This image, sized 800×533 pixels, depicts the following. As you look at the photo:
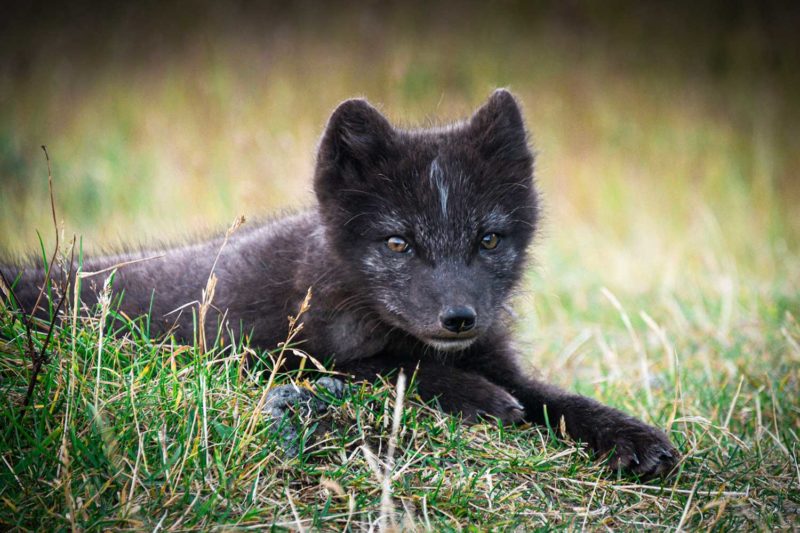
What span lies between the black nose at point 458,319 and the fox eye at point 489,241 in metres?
0.52

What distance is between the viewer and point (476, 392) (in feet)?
11.6

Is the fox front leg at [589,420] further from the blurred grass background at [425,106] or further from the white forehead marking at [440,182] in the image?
the blurred grass background at [425,106]

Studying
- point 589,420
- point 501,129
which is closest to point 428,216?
point 501,129

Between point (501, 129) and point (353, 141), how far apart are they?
0.82 metres

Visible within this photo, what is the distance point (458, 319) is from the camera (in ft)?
10.9

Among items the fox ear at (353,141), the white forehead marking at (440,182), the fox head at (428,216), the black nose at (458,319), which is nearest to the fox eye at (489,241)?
the fox head at (428,216)

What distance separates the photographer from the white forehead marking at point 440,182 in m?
3.59

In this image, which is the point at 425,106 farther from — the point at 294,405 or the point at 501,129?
the point at 294,405

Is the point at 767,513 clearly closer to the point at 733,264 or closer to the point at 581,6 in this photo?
the point at 733,264

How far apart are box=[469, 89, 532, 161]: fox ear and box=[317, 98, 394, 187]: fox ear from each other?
507 millimetres

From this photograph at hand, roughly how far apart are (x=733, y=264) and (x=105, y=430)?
24.2 ft

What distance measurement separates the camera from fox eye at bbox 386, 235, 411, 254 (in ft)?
12.0

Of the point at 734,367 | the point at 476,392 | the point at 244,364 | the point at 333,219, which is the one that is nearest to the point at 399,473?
the point at 476,392

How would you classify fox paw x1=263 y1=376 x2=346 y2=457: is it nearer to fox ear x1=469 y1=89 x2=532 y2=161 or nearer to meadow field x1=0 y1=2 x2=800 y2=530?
meadow field x1=0 y1=2 x2=800 y2=530
